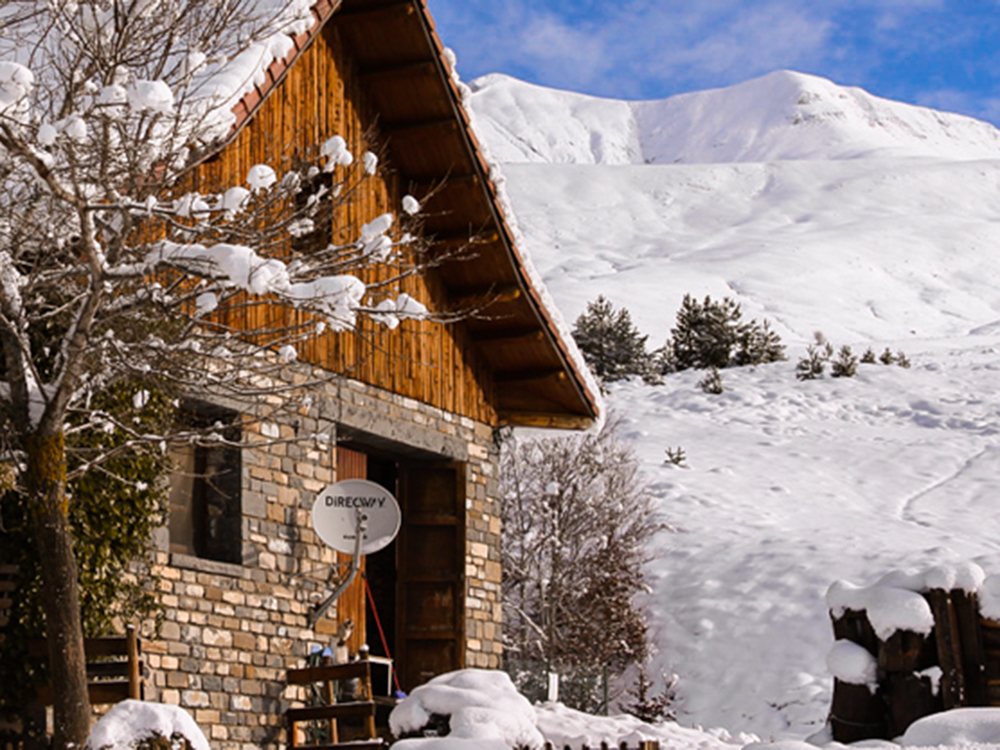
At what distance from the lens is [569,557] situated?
2464cm

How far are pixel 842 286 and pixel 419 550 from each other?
7111cm

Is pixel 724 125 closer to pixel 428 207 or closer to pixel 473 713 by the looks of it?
pixel 428 207

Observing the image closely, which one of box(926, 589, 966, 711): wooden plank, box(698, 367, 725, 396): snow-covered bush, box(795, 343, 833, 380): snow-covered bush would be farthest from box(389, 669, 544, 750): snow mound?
box(795, 343, 833, 380): snow-covered bush

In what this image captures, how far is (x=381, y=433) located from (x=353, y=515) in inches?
45.5

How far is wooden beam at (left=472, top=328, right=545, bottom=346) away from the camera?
14.6m

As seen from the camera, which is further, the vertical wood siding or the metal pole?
the metal pole

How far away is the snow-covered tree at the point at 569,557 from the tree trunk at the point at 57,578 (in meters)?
15.6

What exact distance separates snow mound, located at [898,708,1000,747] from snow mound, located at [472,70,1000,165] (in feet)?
446

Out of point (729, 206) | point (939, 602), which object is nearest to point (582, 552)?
point (939, 602)

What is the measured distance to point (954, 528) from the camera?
2777cm

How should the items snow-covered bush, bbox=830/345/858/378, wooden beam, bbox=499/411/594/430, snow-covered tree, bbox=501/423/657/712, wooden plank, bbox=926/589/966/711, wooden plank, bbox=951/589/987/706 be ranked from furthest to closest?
snow-covered bush, bbox=830/345/858/378, snow-covered tree, bbox=501/423/657/712, wooden beam, bbox=499/411/594/430, wooden plank, bbox=951/589/987/706, wooden plank, bbox=926/589/966/711

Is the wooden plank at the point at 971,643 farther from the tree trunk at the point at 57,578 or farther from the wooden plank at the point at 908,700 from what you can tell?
the tree trunk at the point at 57,578

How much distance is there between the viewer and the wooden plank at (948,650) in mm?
10086

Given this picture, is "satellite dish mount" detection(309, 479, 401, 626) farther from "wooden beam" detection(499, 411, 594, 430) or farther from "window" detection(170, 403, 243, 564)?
"wooden beam" detection(499, 411, 594, 430)
